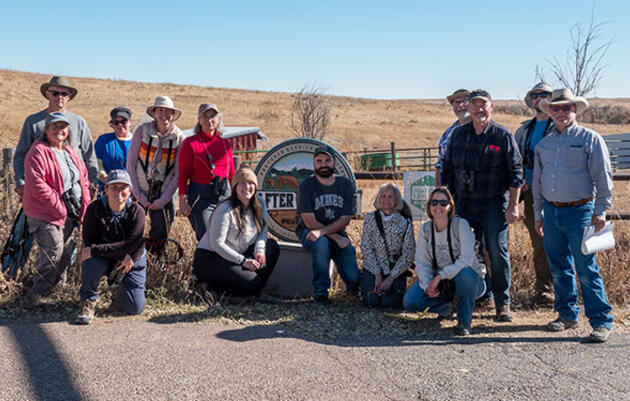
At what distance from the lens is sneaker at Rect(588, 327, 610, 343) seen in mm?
4812

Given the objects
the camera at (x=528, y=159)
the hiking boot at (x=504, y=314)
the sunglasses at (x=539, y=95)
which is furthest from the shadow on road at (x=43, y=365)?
the sunglasses at (x=539, y=95)

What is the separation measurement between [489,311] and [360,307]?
121 centimetres

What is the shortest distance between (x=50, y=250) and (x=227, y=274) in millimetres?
1633

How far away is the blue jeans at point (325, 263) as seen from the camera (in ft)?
19.7

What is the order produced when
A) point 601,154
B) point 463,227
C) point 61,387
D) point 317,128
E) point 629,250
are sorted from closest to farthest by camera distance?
point 61,387 → point 601,154 → point 463,227 → point 629,250 → point 317,128

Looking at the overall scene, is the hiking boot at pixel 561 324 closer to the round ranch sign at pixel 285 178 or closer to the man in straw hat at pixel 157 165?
the round ranch sign at pixel 285 178

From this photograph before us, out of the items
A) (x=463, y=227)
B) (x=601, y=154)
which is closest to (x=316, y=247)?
(x=463, y=227)

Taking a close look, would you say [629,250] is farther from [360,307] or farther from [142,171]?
[142,171]

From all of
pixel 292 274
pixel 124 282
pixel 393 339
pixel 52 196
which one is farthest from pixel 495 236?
pixel 52 196

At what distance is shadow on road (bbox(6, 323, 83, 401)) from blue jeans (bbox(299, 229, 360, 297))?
96.0 inches

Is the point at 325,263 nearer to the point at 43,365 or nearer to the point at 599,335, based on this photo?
the point at 599,335

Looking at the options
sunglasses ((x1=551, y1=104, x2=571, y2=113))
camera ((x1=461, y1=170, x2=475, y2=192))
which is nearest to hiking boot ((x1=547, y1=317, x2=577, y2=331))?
camera ((x1=461, y1=170, x2=475, y2=192))

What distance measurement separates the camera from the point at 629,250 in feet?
21.9

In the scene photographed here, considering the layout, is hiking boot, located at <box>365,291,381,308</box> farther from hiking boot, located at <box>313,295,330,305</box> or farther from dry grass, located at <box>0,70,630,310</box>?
dry grass, located at <box>0,70,630,310</box>
